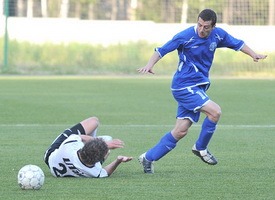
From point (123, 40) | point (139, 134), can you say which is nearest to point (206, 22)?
point (139, 134)

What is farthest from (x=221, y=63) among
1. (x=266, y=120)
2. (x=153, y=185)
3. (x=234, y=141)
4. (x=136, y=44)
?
(x=153, y=185)

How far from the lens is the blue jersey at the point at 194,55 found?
10875 mm

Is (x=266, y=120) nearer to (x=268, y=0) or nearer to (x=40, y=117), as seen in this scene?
(x=40, y=117)

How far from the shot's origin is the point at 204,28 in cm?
1074

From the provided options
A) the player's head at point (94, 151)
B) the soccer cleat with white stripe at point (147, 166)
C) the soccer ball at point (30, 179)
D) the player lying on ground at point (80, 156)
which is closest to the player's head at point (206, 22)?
the soccer cleat with white stripe at point (147, 166)

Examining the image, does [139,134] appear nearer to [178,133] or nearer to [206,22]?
[178,133]

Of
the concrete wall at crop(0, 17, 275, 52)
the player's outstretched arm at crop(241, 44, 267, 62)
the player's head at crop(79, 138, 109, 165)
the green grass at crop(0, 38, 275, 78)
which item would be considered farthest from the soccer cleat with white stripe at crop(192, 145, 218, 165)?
the concrete wall at crop(0, 17, 275, 52)

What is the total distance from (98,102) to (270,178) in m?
12.6

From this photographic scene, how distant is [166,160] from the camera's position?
474 inches

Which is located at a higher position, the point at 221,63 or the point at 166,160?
the point at 166,160

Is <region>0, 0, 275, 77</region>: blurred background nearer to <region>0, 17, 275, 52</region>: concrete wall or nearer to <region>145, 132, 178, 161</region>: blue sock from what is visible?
<region>0, 17, 275, 52</region>: concrete wall

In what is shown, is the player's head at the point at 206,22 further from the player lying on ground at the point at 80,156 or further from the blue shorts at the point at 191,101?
the player lying on ground at the point at 80,156

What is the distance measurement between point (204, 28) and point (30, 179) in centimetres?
291

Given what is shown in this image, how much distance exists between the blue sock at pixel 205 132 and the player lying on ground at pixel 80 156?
137 cm
